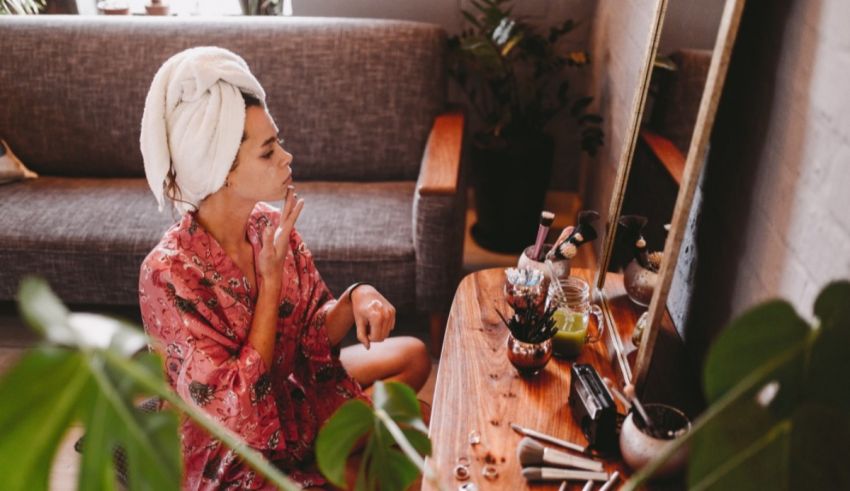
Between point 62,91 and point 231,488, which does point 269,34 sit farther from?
point 231,488

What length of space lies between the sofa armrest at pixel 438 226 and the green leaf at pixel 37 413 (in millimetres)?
1631

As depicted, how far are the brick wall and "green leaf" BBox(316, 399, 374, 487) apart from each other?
561 mm

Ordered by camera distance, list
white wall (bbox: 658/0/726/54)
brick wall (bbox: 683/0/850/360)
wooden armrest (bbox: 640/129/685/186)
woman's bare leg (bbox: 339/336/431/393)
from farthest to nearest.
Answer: woman's bare leg (bbox: 339/336/431/393) < wooden armrest (bbox: 640/129/685/186) < white wall (bbox: 658/0/726/54) < brick wall (bbox: 683/0/850/360)

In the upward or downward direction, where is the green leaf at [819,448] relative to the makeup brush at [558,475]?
upward

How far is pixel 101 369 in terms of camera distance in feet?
1.32

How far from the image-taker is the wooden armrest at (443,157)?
6.57ft

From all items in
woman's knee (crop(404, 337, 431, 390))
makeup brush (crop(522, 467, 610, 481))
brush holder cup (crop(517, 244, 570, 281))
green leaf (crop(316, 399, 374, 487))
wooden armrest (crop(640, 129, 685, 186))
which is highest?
wooden armrest (crop(640, 129, 685, 186))

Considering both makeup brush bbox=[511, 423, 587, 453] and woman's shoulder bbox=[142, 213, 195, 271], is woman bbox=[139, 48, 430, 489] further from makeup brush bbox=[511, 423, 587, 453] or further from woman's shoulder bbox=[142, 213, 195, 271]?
makeup brush bbox=[511, 423, 587, 453]

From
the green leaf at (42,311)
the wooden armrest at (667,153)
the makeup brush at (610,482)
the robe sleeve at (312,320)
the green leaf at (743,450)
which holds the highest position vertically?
the green leaf at (42,311)

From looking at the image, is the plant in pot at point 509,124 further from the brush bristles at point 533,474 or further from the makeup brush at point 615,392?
the brush bristles at point 533,474

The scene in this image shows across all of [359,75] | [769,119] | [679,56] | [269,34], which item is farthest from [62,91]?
[769,119]

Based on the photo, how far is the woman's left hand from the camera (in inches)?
51.7

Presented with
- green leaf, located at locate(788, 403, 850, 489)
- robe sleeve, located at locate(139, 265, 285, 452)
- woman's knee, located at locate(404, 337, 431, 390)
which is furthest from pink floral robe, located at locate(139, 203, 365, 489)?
green leaf, located at locate(788, 403, 850, 489)

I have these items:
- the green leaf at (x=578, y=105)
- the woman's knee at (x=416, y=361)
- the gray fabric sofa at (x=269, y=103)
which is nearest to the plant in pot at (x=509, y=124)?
the green leaf at (x=578, y=105)
